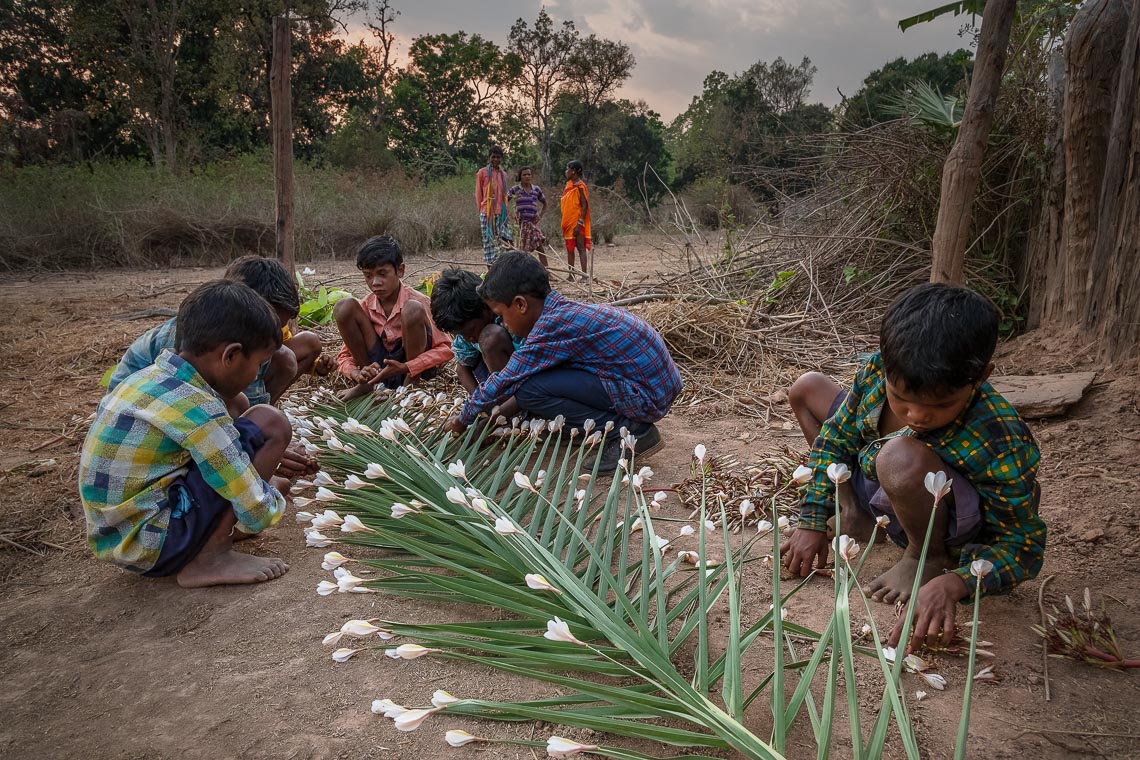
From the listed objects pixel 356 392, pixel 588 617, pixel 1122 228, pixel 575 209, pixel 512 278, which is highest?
pixel 575 209

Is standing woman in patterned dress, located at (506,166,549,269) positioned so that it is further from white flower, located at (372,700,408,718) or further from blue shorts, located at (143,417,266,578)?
white flower, located at (372,700,408,718)

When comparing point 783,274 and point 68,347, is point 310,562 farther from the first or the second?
point 783,274

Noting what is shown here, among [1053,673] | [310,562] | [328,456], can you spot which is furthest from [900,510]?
[328,456]

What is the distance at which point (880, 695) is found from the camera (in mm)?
1377

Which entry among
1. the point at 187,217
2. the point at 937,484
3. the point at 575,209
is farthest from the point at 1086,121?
the point at 187,217

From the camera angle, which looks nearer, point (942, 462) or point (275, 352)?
point (942, 462)

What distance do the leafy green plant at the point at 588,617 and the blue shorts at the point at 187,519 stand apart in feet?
0.91

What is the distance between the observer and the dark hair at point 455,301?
3088 millimetres

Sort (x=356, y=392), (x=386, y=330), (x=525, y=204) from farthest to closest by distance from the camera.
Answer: (x=525, y=204)
(x=386, y=330)
(x=356, y=392)

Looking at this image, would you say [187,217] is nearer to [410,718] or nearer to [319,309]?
[319,309]

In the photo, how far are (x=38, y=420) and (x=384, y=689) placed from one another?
3.05m

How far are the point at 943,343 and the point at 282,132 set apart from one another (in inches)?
182

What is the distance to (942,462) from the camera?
1.57 metres

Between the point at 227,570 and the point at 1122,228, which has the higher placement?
the point at 1122,228
